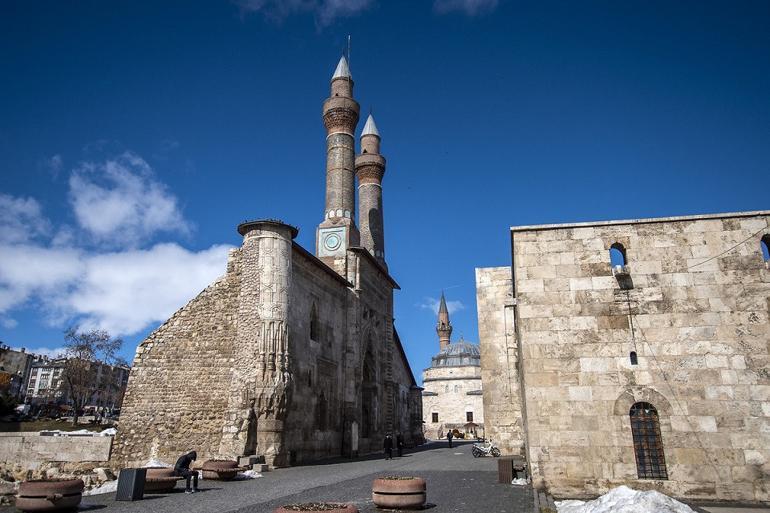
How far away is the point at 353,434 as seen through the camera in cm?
2289

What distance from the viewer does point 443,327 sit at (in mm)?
68750

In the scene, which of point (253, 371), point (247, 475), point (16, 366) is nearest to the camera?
point (247, 475)

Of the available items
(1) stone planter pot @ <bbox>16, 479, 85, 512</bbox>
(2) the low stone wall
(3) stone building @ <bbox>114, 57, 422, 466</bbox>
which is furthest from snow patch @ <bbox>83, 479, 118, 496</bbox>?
(2) the low stone wall

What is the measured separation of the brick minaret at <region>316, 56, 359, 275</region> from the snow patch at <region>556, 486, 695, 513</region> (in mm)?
18992

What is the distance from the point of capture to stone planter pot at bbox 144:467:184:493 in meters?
10.8

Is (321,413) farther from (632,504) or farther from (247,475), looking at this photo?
(632,504)

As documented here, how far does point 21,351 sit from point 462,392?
2167 inches

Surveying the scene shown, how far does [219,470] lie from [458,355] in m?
49.8

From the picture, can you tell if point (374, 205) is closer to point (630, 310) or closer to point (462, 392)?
point (630, 310)

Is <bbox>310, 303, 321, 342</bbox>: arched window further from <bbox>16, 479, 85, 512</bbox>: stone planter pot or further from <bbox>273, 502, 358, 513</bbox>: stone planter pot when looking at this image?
<bbox>273, 502, 358, 513</bbox>: stone planter pot

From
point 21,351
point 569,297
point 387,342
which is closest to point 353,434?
point 387,342

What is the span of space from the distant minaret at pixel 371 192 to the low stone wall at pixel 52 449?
63.5ft

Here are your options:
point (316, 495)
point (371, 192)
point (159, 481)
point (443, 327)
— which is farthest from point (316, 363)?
point (443, 327)

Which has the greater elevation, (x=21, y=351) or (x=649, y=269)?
(x=21, y=351)
